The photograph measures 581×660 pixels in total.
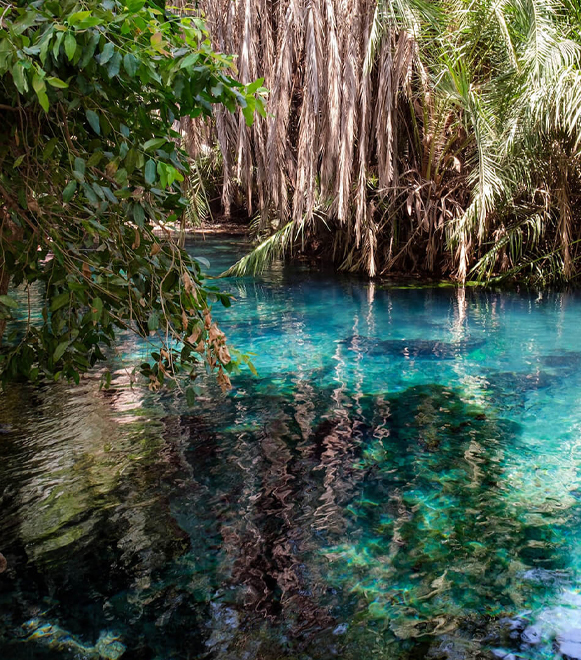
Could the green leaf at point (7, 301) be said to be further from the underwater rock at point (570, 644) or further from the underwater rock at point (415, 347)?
the underwater rock at point (415, 347)

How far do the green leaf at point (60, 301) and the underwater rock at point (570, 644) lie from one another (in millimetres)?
2175

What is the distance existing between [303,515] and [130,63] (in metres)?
2.18

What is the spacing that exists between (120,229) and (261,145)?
5520 mm

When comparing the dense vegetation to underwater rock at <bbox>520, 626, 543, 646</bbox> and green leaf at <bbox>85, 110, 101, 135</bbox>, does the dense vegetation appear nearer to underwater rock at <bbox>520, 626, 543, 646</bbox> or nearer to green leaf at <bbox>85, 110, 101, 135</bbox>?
green leaf at <bbox>85, 110, 101, 135</bbox>

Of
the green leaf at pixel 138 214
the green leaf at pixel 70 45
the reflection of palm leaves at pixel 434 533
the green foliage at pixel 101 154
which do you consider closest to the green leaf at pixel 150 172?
the green foliage at pixel 101 154

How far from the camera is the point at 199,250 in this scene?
1407 cm

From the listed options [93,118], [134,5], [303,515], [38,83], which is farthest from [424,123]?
[38,83]

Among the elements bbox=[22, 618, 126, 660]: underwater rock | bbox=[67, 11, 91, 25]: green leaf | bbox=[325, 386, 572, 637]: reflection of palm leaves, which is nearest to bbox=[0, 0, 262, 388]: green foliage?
bbox=[67, 11, 91, 25]: green leaf

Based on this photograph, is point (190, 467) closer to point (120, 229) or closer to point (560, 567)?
point (120, 229)

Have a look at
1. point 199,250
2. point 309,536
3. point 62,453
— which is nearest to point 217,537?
point 309,536

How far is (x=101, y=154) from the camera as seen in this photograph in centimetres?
230

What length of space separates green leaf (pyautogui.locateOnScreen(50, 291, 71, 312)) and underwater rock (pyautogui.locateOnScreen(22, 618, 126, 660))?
3.85ft

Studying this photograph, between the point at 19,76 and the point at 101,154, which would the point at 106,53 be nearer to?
the point at 19,76

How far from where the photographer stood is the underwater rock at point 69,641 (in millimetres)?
2367
